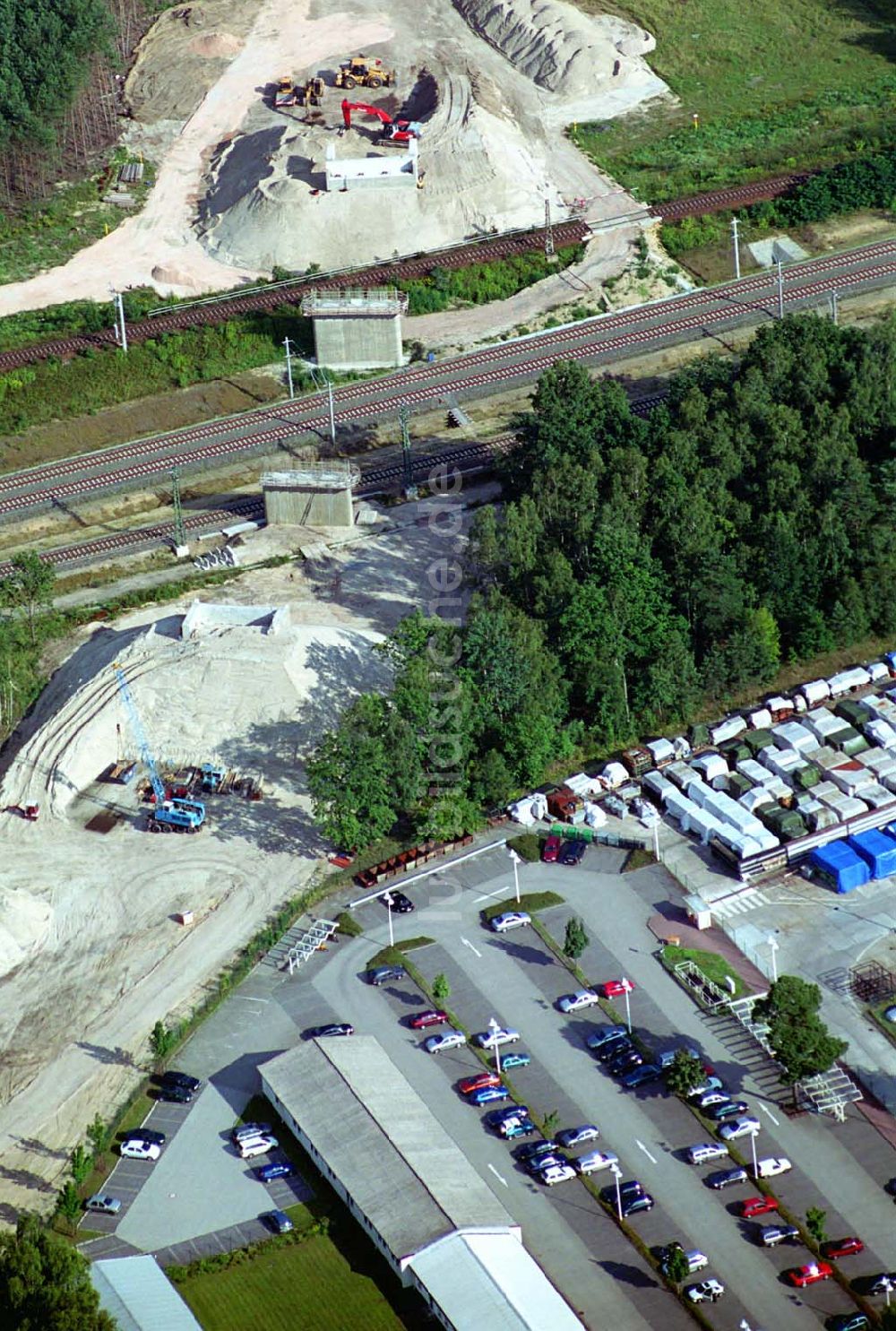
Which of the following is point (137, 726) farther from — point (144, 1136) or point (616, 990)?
point (616, 990)

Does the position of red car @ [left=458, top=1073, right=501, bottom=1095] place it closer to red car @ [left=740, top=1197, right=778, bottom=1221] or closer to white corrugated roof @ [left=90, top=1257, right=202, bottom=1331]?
red car @ [left=740, top=1197, right=778, bottom=1221]

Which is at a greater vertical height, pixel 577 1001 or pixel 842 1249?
pixel 577 1001

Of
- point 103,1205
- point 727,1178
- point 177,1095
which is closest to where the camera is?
point 727,1178

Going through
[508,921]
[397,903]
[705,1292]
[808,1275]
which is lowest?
[705,1292]

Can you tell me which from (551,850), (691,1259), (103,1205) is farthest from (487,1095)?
(551,850)

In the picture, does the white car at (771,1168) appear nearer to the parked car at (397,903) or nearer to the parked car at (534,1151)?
the parked car at (534,1151)

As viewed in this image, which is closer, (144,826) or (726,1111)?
(726,1111)

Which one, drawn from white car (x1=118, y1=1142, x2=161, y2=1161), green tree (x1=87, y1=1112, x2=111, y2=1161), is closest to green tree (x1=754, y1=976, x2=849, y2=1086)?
white car (x1=118, y1=1142, x2=161, y2=1161)
